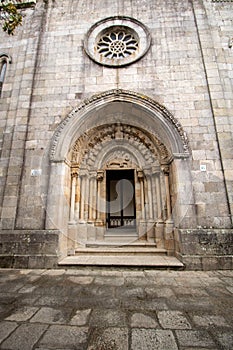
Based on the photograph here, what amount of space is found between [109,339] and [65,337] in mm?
416

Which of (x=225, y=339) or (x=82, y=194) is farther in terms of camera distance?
(x=82, y=194)

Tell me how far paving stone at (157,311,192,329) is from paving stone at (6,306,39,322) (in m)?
1.48

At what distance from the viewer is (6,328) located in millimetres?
1701

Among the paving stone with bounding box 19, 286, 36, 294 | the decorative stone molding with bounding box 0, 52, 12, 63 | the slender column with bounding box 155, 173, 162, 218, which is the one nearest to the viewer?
the paving stone with bounding box 19, 286, 36, 294

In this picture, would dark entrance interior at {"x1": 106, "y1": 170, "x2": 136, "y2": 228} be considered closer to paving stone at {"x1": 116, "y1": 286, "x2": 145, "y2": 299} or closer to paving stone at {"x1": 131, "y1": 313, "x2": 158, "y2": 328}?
paving stone at {"x1": 116, "y1": 286, "x2": 145, "y2": 299}

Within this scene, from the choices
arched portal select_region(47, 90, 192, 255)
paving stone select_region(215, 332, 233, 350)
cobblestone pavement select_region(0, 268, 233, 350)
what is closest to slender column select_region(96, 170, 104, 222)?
arched portal select_region(47, 90, 192, 255)

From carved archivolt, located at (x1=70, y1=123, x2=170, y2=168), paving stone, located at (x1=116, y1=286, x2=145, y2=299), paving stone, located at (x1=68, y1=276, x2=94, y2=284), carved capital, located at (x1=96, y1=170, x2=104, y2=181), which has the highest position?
carved archivolt, located at (x1=70, y1=123, x2=170, y2=168)

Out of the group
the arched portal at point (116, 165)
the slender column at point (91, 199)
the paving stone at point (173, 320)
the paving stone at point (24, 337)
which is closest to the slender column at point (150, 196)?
the arched portal at point (116, 165)

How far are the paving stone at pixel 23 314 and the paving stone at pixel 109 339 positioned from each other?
84cm

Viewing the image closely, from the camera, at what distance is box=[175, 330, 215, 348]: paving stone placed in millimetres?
1482

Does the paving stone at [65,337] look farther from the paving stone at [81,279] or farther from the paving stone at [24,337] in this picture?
the paving stone at [81,279]

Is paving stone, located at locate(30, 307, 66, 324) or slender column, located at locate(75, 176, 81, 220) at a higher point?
slender column, located at locate(75, 176, 81, 220)

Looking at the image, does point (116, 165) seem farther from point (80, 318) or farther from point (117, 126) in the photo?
point (80, 318)

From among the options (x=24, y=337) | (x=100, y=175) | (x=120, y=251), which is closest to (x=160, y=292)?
(x=24, y=337)
